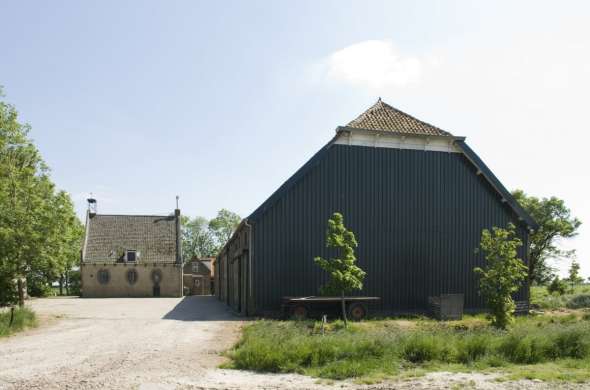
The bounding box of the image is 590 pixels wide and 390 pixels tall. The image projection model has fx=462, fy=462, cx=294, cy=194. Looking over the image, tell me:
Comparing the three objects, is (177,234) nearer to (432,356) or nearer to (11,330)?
(11,330)

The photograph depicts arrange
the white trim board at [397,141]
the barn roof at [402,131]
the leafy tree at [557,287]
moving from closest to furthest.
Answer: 1. the barn roof at [402,131]
2. the white trim board at [397,141]
3. the leafy tree at [557,287]

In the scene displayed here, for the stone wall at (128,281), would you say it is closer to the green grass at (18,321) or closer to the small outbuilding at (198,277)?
the small outbuilding at (198,277)

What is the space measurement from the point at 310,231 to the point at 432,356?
10.7 meters

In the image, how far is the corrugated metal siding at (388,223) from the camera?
21.2m

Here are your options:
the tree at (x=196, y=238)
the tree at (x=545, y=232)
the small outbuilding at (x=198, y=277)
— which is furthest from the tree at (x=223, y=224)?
the tree at (x=545, y=232)

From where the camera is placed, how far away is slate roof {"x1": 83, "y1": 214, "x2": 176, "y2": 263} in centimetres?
4728

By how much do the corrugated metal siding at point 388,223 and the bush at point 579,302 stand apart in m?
7.80

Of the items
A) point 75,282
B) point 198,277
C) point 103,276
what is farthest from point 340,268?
point 75,282

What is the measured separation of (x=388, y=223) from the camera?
2264cm

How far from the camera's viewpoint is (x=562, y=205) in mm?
45906

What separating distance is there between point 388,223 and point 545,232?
29275 mm

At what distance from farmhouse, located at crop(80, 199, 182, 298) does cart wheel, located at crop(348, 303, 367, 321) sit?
30.1 m

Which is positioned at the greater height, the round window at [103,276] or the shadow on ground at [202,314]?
the round window at [103,276]

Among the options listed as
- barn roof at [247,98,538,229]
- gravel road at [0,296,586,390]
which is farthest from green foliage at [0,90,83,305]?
barn roof at [247,98,538,229]
